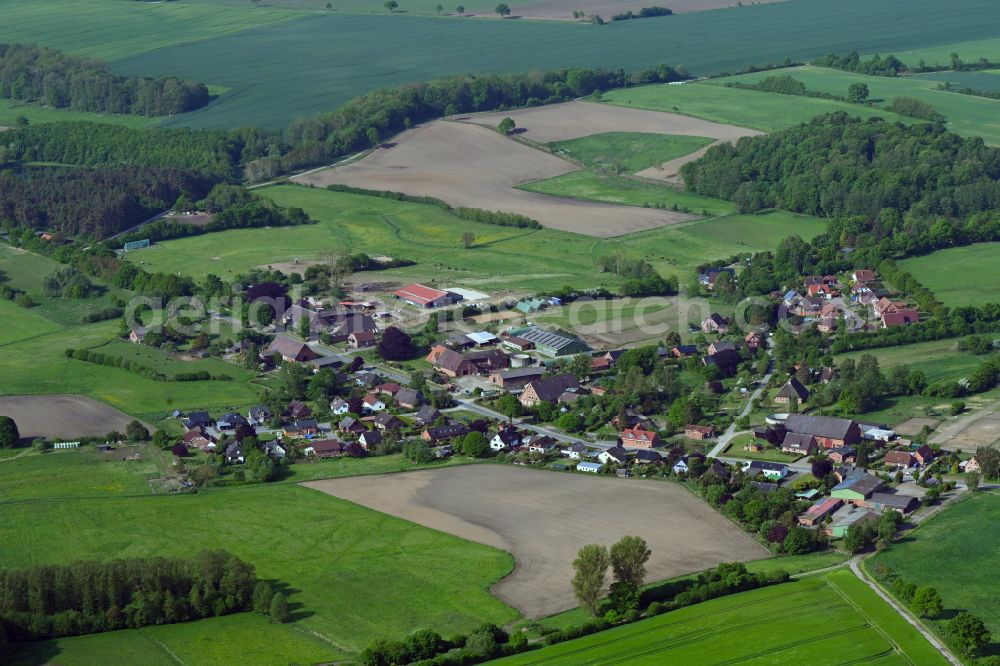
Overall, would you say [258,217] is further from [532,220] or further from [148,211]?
[532,220]

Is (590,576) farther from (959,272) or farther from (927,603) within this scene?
(959,272)

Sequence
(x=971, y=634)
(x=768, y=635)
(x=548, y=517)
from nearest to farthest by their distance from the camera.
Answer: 1. (x=971, y=634)
2. (x=768, y=635)
3. (x=548, y=517)

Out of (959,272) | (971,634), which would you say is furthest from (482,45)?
(971,634)

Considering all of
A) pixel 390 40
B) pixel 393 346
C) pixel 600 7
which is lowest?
pixel 393 346

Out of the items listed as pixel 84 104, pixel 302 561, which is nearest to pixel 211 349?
pixel 302 561

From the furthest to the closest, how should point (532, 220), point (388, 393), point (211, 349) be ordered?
point (532, 220) → point (211, 349) → point (388, 393)

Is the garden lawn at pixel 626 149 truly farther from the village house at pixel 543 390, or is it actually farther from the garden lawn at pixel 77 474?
the garden lawn at pixel 77 474
